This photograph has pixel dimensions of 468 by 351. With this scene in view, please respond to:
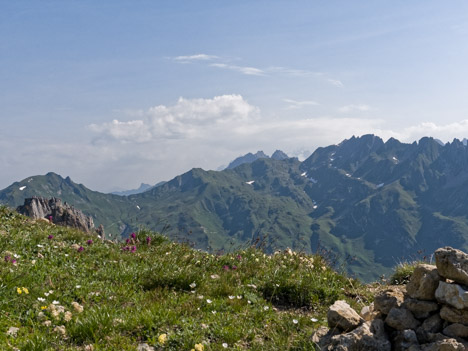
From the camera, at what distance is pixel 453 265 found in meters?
6.07

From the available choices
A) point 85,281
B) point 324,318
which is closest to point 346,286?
point 324,318

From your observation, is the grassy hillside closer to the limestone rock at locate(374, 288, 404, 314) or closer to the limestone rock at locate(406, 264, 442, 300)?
the limestone rock at locate(374, 288, 404, 314)

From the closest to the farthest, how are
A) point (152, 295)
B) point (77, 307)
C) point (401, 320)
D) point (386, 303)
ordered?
point (401, 320) → point (386, 303) → point (77, 307) → point (152, 295)

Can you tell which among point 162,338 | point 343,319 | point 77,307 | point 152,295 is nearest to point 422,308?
point 343,319

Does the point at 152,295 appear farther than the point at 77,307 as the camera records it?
Yes

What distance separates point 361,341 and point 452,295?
1.64 m

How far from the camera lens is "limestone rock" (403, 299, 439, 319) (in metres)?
6.15

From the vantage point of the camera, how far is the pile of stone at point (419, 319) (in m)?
5.57

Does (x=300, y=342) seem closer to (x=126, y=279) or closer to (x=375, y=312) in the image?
(x=375, y=312)

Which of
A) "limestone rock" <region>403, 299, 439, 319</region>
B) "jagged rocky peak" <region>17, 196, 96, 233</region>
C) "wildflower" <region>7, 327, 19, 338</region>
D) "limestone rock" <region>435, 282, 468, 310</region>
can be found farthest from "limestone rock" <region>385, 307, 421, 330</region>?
"jagged rocky peak" <region>17, 196, 96, 233</region>

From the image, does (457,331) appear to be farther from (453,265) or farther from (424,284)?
(453,265)

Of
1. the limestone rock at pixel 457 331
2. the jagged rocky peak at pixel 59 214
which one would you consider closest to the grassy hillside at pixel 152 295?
the limestone rock at pixel 457 331

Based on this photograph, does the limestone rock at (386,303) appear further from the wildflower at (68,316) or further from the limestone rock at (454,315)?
the wildflower at (68,316)

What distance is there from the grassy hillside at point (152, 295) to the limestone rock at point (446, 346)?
1.87m
